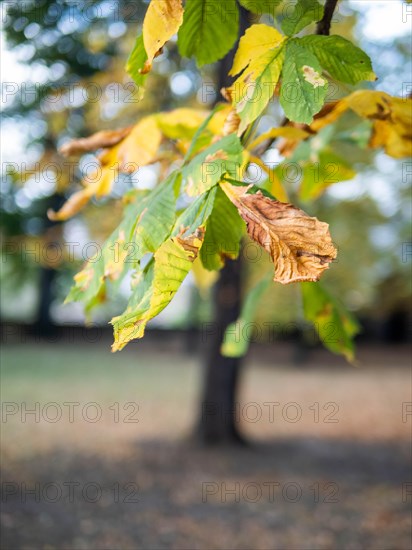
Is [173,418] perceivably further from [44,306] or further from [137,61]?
[44,306]

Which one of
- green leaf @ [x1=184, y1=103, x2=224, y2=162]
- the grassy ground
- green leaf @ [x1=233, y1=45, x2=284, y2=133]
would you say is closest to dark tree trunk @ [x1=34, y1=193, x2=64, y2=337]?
the grassy ground

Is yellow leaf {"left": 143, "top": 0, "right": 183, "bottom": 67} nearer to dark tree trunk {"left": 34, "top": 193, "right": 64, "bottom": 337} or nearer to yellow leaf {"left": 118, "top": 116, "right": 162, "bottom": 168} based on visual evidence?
yellow leaf {"left": 118, "top": 116, "right": 162, "bottom": 168}

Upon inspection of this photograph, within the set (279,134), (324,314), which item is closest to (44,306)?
(324,314)

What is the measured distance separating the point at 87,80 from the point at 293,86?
640cm

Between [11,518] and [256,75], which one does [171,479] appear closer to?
[11,518]

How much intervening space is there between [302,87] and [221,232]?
0.31 m

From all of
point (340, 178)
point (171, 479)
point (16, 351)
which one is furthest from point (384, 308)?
point (340, 178)

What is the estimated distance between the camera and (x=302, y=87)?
958 mm

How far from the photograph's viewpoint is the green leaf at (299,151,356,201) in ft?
6.19

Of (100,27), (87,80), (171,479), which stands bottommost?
(171,479)

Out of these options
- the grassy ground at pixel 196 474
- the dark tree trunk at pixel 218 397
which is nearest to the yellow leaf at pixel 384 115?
the grassy ground at pixel 196 474

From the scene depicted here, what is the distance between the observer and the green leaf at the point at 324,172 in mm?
1886

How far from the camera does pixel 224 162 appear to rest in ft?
3.13

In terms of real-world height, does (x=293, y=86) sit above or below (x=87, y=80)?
below
